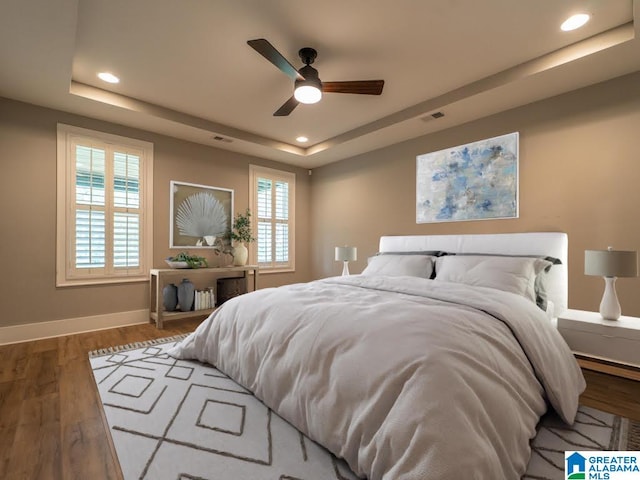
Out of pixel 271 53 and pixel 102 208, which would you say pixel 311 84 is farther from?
pixel 102 208

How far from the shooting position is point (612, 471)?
138 cm

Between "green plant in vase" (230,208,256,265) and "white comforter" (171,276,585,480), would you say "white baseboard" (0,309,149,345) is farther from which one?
"white comforter" (171,276,585,480)

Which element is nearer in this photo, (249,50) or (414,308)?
(414,308)

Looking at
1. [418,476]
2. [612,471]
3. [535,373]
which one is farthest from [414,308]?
[612,471]

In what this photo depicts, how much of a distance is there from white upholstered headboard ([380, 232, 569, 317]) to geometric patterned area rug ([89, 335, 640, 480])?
1.25 m

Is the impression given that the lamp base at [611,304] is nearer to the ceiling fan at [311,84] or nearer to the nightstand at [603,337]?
the nightstand at [603,337]

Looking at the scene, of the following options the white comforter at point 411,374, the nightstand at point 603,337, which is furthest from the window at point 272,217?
the nightstand at point 603,337

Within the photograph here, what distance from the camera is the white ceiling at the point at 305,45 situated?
7.00 feet

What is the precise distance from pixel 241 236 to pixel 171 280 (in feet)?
3.79

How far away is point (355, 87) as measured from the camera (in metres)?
2.67

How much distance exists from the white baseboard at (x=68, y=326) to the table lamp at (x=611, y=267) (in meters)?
4.74

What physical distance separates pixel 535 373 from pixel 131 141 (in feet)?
15.2

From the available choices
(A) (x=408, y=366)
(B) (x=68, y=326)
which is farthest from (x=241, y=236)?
(A) (x=408, y=366)

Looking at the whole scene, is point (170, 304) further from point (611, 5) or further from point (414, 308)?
point (611, 5)
